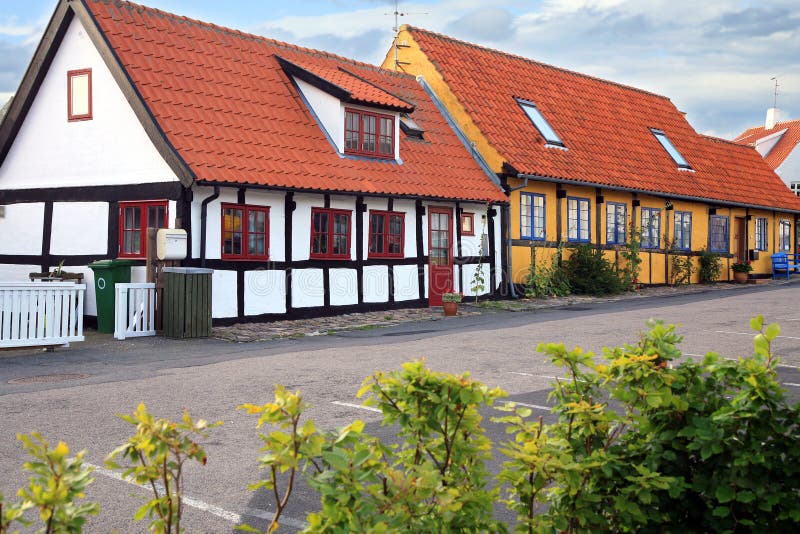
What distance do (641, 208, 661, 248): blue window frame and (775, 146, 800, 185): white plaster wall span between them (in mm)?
22822

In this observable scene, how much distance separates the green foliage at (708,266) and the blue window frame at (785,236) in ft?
23.5

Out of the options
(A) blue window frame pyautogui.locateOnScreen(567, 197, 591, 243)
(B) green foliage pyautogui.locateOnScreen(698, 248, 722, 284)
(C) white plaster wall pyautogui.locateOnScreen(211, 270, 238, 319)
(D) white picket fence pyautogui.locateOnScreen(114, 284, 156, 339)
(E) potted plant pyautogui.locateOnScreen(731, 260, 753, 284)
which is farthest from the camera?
(E) potted plant pyautogui.locateOnScreen(731, 260, 753, 284)

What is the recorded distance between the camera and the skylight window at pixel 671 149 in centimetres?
3000

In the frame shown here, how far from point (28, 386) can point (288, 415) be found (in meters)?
8.16

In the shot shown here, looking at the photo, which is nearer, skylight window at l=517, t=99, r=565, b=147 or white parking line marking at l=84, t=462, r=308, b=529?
white parking line marking at l=84, t=462, r=308, b=529

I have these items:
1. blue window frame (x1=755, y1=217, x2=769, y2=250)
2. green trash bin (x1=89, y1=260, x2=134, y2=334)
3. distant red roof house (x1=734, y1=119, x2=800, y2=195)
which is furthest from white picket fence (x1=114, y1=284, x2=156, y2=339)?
distant red roof house (x1=734, y1=119, x2=800, y2=195)

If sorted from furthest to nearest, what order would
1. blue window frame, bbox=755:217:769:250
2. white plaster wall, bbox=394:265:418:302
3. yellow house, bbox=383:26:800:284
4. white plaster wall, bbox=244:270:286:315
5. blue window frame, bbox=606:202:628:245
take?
blue window frame, bbox=755:217:769:250, blue window frame, bbox=606:202:628:245, yellow house, bbox=383:26:800:284, white plaster wall, bbox=394:265:418:302, white plaster wall, bbox=244:270:286:315

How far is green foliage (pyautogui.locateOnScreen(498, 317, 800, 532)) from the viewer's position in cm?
306

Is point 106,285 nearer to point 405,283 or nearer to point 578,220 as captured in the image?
point 405,283

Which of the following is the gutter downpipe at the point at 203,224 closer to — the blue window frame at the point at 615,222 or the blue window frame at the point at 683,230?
the blue window frame at the point at 615,222

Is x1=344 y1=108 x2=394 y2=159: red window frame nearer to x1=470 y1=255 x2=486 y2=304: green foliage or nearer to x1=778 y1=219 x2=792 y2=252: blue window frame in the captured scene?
x1=470 y1=255 x2=486 y2=304: green foliage

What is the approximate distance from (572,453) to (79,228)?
51.7ft

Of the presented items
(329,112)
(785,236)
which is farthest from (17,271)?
(785,236)

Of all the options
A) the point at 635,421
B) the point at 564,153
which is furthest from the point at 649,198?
the point at 635,421
